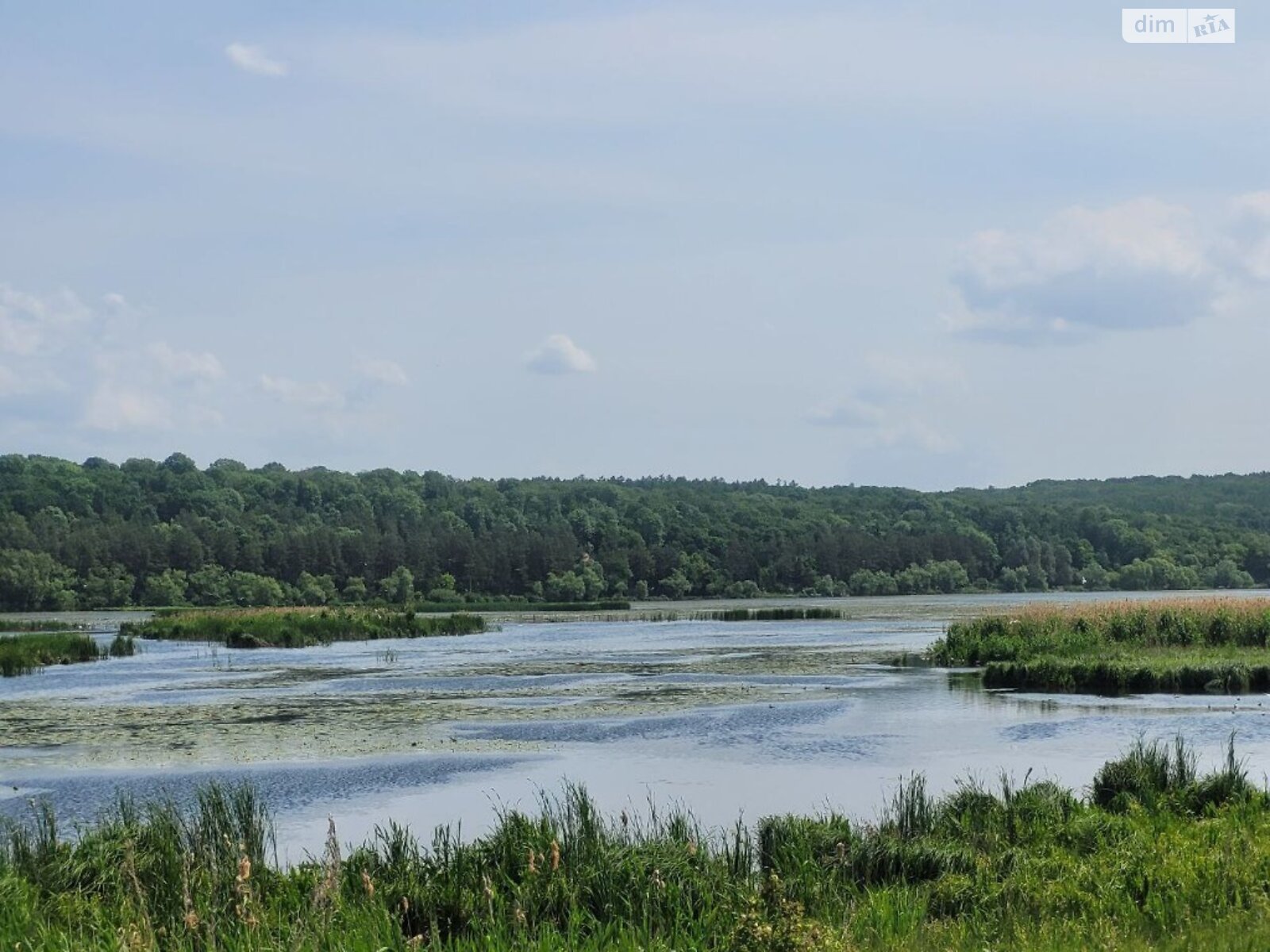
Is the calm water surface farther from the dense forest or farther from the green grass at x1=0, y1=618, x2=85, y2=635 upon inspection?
the dense forest

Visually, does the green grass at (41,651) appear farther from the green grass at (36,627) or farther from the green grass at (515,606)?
the green grass at (515,606)

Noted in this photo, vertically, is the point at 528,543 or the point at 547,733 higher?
the point at 528,543

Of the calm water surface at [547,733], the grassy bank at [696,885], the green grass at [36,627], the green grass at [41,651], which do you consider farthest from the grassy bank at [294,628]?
the grassy bank at [696,885]

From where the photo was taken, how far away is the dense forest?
118m

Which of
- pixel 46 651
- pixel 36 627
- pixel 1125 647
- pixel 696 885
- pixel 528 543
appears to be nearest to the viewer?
pixel 696 885

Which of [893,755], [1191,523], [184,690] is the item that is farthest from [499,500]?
[893,755]

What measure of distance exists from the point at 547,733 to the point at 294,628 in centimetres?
3564

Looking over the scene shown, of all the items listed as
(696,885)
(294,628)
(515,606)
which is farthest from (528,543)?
(696,885)

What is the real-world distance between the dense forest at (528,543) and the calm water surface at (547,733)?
251 feet

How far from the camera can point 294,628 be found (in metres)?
59.0

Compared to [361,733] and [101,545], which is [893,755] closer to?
[361,733]

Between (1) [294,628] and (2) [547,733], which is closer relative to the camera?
(2) [547,733]

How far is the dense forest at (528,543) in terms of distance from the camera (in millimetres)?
117938

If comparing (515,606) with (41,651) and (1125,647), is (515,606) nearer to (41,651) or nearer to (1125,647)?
(41,651)
